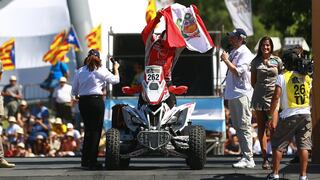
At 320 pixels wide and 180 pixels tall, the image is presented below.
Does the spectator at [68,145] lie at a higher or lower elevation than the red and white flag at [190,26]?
lower

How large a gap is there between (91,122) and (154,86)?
1.18 meters

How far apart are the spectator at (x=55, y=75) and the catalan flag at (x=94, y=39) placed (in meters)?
0.91

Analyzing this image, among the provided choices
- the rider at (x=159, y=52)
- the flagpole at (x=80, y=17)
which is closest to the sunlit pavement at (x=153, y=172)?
the rider at (x=159, y=52)

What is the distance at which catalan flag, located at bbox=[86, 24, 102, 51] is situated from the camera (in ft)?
104

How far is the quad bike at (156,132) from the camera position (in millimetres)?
16906

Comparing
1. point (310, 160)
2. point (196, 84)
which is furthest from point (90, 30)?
point (310, 160)

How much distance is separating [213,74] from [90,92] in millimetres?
8594

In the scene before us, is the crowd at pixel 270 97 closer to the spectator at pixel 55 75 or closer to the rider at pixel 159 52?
the rider at pixel 159 52

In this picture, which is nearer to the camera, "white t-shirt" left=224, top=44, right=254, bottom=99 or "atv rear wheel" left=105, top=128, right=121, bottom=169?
"atv rear wheel" left=105, top=128, right=121, bottom=169

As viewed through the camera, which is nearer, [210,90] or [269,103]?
[269,103]

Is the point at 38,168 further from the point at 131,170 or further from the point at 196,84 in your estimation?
the point at 196,84

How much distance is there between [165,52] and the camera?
701 inches

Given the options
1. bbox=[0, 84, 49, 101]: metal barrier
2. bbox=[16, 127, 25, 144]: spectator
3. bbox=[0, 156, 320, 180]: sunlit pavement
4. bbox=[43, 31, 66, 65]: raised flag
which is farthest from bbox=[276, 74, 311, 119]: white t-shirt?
bbox=[0, 84, 49, 101]: metal barrier

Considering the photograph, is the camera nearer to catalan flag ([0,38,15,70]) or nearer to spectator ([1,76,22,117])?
spectator ([1,76,22,117])
